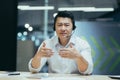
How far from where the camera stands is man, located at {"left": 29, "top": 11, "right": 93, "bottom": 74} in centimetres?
239

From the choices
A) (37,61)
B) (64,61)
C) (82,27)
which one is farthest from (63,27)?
(82,27)

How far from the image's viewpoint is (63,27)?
2.78 metres

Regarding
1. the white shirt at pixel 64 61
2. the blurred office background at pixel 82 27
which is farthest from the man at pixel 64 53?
the blurred office background at pixel 82 27

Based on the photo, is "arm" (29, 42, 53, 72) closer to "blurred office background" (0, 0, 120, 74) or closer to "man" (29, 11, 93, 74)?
"man" (29, 11, 93, 74)

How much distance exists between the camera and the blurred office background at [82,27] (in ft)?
14.1

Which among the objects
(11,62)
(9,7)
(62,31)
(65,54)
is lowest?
(11,62)

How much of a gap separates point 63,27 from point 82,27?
5.13ft

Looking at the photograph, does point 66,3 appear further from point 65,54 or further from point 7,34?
point 65,54

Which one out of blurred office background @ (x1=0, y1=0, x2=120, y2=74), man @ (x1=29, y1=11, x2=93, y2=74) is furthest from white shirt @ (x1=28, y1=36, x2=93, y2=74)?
blurred office background @ (x1=0, y1=0, x2=120, y2=74)

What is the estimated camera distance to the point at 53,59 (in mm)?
2672

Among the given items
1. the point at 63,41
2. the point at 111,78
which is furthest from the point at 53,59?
the point at 111,78

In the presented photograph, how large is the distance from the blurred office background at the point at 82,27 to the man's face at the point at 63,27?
1454mm

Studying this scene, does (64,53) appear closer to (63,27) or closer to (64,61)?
(64,61)

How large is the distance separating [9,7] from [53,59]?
71.9 inches
